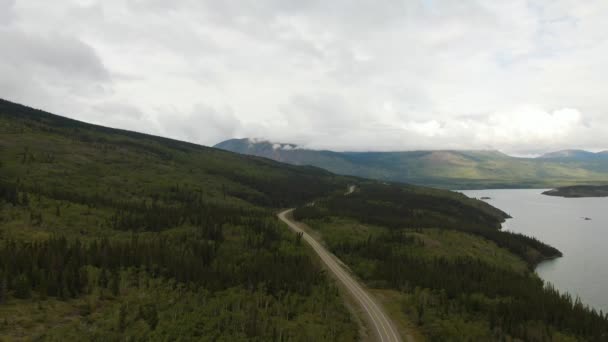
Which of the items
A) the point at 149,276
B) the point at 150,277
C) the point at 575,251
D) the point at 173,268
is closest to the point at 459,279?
the point at 173,268

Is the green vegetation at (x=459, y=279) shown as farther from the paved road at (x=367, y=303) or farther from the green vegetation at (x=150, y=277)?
the green vegetation at (x=150, y=277)

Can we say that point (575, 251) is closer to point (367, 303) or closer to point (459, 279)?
point (459, 279)

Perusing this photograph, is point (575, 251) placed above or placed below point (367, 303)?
below

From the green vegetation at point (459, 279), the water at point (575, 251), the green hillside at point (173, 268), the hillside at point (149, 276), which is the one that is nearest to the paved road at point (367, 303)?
the green hillside at point (173, 268)

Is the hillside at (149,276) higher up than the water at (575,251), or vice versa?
the hillside at (149,276)

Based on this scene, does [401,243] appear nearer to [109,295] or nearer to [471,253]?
[471,253]

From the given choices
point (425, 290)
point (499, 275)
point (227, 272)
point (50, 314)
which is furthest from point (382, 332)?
point (499, 275)

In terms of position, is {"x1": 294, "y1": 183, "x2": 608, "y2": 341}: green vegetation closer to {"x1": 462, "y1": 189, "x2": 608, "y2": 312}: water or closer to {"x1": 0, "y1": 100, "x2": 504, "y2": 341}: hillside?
{"x1": 462, "y1": 189, "x2": 608, "y2": 312}: water
